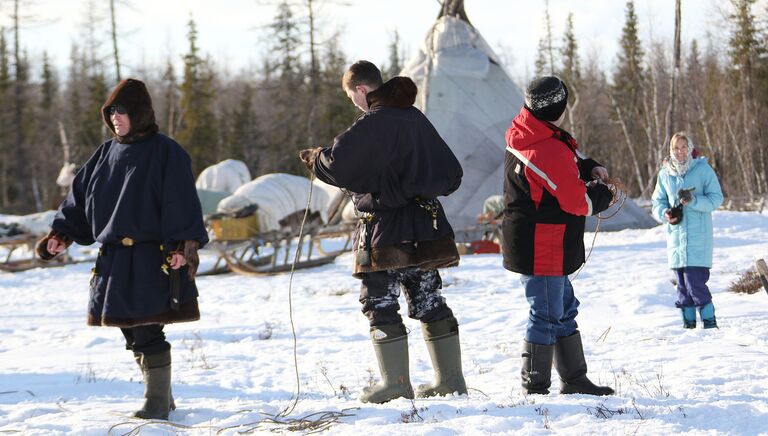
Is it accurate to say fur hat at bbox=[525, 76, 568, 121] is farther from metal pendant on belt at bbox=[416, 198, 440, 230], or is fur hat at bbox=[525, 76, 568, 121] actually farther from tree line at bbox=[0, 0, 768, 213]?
tree line at bbox=[0, 0, 768, 213]

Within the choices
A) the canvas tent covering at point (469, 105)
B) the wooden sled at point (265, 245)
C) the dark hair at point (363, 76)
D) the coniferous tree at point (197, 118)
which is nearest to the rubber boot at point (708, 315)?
the dark hair at point (363, 76)

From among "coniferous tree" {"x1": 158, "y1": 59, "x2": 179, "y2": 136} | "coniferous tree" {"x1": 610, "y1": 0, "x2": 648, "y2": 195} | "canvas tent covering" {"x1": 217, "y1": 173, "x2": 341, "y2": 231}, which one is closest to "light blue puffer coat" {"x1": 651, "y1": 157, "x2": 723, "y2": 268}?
"canvas tent covering" {"x1": 217, "y1": 173, "x2": 341, "y2": 231}

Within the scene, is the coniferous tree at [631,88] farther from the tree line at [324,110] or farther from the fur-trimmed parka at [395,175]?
the fur-trimmed parka at [395,175]

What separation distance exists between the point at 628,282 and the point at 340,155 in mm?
7026

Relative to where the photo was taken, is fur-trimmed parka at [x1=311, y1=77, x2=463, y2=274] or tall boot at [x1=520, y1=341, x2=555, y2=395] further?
tall boot at [x1=520, y1=341, x2=555, y2=395]

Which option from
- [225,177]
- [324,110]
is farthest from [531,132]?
[324,110]

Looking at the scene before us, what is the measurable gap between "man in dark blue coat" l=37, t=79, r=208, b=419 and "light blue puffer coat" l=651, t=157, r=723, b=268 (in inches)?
165

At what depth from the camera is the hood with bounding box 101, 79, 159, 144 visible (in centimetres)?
412

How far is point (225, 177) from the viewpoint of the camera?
25.0m

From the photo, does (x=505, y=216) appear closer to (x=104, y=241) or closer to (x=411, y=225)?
(x=411, y=225)

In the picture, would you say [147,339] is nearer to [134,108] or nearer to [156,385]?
[156,385]

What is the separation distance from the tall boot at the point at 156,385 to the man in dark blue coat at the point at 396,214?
0.99 m

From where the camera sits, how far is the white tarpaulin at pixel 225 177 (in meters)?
24.9

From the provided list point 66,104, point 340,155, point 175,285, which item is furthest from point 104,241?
point 66,104
